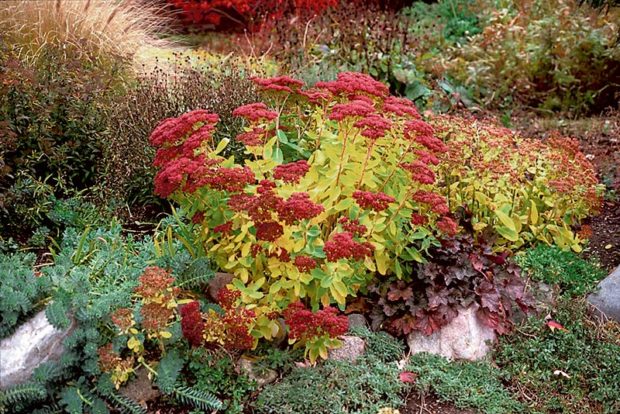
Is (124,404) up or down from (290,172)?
down

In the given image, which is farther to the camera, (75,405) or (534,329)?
(534,329)

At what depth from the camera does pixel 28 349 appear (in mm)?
3311

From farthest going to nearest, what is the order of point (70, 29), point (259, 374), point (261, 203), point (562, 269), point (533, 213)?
point (70, 29) < point (533, 213) < point (562, 269) < point (259, 374) < point (261, 203)

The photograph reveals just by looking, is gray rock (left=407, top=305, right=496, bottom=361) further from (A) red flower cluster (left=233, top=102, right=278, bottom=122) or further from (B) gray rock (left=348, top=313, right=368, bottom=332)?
(A) red flower cluster (left=233, top=102, right=278, bottom=122)

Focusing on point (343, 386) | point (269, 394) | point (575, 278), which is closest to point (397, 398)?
point (343, 386)

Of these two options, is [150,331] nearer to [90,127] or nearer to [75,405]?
[75,405]

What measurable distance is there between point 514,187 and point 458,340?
3.37 feet

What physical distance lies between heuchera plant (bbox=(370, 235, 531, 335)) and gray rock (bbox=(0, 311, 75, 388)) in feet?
5.26

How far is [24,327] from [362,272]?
5.25 feet

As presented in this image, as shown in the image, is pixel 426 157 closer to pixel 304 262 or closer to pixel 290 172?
pixel 290 172

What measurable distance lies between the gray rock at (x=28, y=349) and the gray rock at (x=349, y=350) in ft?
4.14

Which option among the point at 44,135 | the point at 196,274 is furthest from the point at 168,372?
the point at 44,135

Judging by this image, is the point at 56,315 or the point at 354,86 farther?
the point at 354,86

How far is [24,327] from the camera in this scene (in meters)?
3.38
